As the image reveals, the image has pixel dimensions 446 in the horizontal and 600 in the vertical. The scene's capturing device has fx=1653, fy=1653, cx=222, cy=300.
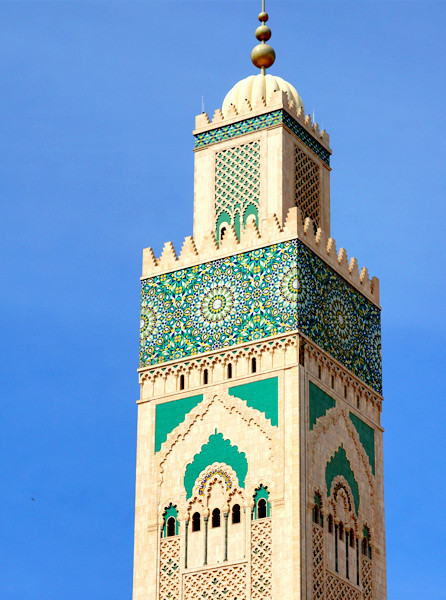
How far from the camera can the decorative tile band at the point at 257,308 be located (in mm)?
28891

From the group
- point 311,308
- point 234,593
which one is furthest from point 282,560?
point 311,308

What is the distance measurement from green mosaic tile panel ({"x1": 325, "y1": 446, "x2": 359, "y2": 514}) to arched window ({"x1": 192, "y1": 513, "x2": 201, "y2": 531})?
2278 millimetres

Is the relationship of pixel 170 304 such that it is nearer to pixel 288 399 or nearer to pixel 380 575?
pixel 288 399

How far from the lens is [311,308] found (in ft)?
95.3

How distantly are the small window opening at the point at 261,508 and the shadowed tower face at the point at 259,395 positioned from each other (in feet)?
0.19

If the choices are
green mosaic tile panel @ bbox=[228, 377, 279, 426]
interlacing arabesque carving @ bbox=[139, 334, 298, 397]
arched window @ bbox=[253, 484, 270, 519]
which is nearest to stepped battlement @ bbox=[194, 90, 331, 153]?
interlacing arabesque carving @ bbox=[139, 334, 298, 397]

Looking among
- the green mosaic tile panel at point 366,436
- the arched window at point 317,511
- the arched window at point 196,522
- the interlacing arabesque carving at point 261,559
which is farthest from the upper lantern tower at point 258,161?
the interlacing arabesque carving at point 261,559

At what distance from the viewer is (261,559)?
2723 centimetres

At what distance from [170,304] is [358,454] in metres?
4.35

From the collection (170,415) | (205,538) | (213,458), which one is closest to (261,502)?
(205,538)

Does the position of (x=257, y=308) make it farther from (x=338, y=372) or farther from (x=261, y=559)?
(x=261, y=559)

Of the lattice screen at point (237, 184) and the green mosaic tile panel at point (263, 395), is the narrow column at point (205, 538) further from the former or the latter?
the lattice screen at point (237, 184)

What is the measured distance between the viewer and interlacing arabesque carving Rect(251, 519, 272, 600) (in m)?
27.0

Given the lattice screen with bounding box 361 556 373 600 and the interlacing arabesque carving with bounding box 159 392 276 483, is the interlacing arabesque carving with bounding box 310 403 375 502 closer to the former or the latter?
the interlacing arabesque carving with bounding box 159 392 276 483
